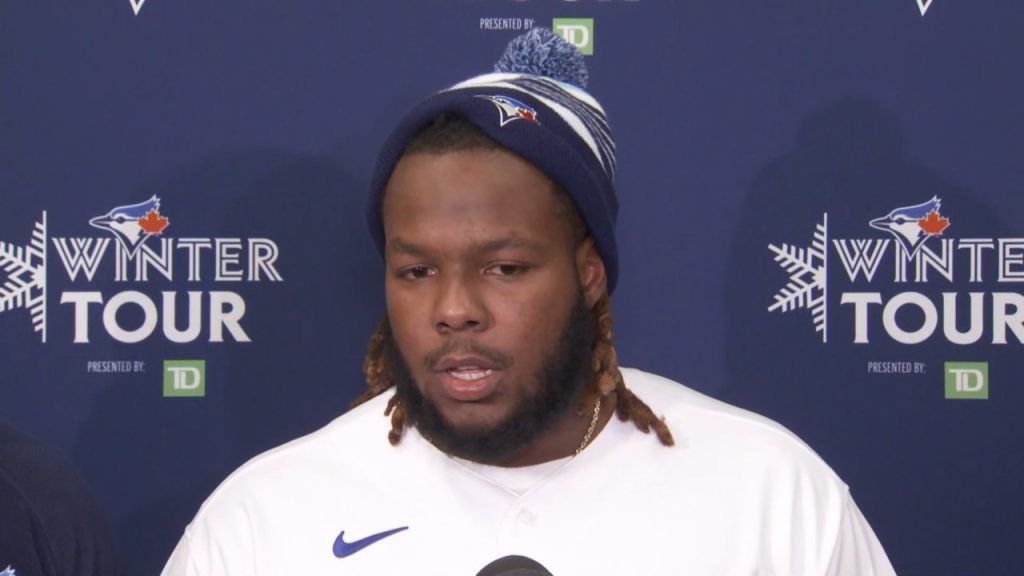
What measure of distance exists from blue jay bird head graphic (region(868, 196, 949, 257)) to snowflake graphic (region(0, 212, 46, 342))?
4.25 ft

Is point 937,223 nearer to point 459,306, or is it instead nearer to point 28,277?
point 459,306

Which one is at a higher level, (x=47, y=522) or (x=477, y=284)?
(x=477, y=284)

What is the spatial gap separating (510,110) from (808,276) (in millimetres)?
833

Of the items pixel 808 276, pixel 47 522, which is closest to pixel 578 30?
pixel 808 276

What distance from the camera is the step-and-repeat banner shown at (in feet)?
6.53

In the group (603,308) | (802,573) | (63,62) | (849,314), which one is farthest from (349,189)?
(802,573)

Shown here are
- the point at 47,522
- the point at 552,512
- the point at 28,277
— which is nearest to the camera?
the point at 47,522

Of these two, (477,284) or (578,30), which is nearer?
(477,284)

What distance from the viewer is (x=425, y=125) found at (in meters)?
1.38

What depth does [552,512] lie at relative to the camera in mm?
1393

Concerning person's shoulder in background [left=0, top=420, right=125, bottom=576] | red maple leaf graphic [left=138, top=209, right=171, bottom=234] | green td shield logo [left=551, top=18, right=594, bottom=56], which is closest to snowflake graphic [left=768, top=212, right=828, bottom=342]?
green td shield logo [left=551, top=18, right=594, bottom=56]

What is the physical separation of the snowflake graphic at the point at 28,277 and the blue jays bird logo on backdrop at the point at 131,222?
0.09 metres

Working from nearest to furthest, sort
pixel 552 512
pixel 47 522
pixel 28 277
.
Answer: pixel 47 522 → pixel 552 512 → pixel 28 277

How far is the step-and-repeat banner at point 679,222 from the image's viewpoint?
6.53 feet
